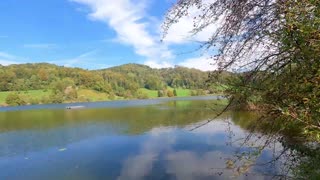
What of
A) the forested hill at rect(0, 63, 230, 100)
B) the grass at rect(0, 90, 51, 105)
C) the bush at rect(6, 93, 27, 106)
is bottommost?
the bush at rect(6, 93, 27, 106)

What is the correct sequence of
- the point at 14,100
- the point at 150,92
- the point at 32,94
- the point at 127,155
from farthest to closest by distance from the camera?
the point at 150,92 → the point at 32,94 → the point at 14,100 → the point at 127,155

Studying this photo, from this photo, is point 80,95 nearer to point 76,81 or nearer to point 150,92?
point 76,81

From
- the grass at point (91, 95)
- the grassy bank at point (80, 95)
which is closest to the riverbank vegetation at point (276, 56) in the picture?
the grassy bank at point (80, 95)


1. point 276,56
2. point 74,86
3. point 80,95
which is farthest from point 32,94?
point 276,56

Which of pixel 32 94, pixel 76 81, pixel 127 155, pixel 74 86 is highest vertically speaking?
pixel 76 81

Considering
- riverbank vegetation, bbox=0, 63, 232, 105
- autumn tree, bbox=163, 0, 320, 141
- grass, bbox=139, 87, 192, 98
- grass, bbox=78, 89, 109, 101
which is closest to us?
autumn tree, bbox=163, 0, 320, 141

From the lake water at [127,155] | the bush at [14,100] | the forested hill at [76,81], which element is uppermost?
the forested hill at [76,81]

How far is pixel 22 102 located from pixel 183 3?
441 feet

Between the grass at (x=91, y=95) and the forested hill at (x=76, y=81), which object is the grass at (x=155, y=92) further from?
the grass at (x=91, y=95)

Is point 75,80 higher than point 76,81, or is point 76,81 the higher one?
point 75,80

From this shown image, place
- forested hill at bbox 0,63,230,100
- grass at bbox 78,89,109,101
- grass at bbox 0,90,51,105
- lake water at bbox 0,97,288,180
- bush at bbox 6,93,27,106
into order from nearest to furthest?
1. lake water at bbox 0,97,288,180
2. bush at bbox 6,93,27,106
3. grass at bbox 0,90,51,105
4. forested hill at bbox 0,63,230,100
5. grass at bbox 78,89,109,101

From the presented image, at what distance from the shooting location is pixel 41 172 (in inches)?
699

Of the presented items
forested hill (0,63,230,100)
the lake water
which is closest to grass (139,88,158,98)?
forested hill (0,63,230,100)

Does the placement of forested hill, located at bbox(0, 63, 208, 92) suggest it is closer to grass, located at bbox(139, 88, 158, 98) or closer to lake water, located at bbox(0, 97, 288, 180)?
grass, located at bbox(139, 88, 158, 98)
